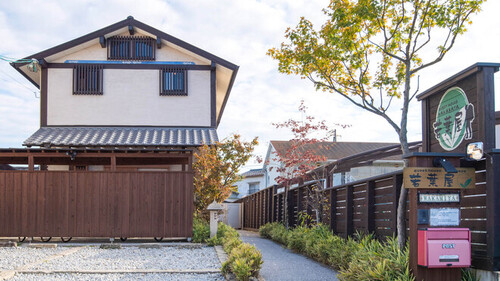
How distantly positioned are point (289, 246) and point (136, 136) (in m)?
6.47

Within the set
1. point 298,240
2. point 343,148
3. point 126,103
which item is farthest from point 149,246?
point 343,148

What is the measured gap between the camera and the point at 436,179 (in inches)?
237

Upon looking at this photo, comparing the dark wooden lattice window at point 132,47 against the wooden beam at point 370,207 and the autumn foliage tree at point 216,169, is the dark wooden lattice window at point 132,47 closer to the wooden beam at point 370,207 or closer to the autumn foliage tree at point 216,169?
the autumn foliage tree at point 216,169

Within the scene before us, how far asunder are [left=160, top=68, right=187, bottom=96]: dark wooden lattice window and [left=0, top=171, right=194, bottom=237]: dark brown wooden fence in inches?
186

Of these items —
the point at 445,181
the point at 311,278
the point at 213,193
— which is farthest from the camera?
the point at 213,193

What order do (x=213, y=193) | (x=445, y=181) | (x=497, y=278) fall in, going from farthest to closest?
1. (x=213, y=193)
2. (x=445, y=181)
3. (x=497, y=278)

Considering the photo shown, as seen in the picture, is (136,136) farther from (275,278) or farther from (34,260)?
(275,278)

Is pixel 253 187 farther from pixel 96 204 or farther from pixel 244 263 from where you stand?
pixel 244 263

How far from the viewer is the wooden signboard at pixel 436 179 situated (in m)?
6.00

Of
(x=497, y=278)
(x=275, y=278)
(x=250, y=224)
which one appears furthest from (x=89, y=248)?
(x=250, y=224)

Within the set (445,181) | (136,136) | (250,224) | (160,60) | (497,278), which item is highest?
(160,60)

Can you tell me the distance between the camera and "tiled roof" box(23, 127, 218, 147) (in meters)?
15.2

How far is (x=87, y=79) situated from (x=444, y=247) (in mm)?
14431

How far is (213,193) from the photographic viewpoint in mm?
15594
